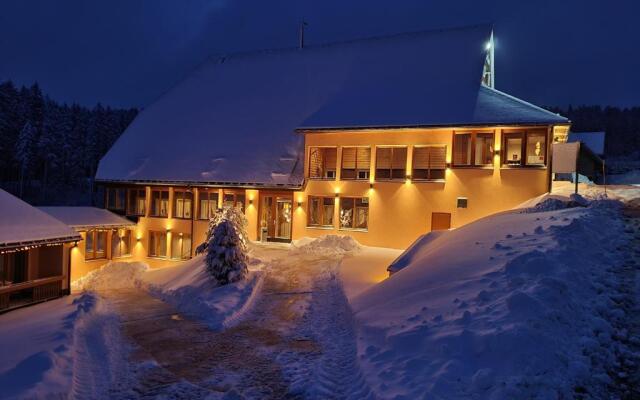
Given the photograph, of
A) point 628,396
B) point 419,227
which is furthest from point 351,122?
point 628,396

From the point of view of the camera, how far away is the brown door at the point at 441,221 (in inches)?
789

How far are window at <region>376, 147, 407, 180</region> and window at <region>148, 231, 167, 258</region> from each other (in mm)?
14440

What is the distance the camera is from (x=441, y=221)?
2016 cm

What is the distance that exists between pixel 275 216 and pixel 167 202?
776 centimetres

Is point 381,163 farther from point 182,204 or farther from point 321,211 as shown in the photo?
point 182,204

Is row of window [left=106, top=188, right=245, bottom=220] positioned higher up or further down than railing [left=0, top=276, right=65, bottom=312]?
higher up

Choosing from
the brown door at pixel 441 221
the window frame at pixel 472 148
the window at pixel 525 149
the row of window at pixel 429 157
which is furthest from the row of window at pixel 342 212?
the window at pixel 525 149

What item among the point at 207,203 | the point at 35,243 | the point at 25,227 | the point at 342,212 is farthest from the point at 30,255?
the point at 342,212

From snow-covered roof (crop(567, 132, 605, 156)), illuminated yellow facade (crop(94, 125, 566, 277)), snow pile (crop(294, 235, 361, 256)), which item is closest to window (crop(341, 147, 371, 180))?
illuminated yellow facade (crop(94, 125, 566, 277))

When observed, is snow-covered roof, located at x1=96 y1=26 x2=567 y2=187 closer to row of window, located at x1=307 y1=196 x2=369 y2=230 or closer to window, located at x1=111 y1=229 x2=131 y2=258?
row of window, located at x1=307 y1=196 x2=369 y2=230

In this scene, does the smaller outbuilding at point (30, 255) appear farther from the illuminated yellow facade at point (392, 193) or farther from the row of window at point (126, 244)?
the illuminated yellow facade at point (392, 193)

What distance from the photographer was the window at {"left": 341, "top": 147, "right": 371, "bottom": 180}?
22016 millimetres

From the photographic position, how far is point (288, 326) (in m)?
10.7

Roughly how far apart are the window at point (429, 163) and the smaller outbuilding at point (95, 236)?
17931 mm
